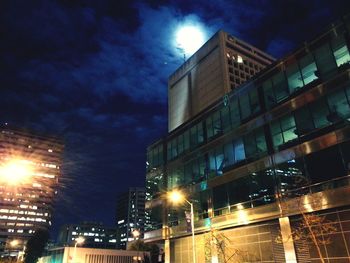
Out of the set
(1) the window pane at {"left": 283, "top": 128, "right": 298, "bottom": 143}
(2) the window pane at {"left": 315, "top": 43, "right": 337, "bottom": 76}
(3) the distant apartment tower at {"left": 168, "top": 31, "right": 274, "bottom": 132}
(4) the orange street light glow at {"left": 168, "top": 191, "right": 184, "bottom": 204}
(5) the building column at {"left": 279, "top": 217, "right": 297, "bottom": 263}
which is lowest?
(5) the building column at {"left": 279, "top": 217, "right": 297, "bottom": 263}

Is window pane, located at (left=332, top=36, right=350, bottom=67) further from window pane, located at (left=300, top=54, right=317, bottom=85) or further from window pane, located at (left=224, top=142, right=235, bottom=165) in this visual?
window pane, located at (left=224, top=142, right=235, bottom=165)

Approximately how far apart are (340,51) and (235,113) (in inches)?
509

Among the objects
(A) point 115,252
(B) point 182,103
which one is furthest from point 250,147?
(B) point 182,103

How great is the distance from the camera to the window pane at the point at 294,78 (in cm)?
3055

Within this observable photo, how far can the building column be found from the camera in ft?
89.2

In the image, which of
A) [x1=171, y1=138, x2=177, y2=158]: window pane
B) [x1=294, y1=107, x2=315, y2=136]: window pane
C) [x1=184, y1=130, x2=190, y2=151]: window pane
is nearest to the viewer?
[x1=294, y1=107, x2=315, y2=136]: window pane

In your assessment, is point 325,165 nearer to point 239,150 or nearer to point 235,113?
point 239,150

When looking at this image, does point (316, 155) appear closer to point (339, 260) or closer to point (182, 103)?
point (339, 260)

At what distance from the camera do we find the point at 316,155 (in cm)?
2711

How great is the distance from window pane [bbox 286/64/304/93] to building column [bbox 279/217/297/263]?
11841mm

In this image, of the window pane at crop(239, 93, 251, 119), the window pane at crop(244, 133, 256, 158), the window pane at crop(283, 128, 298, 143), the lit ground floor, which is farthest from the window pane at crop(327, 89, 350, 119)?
the window pane at crop(239, 93, 251, 119)

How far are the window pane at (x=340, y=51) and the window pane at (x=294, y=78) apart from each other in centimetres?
372

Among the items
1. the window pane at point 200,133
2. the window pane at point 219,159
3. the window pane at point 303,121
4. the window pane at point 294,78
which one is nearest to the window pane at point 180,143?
the window pane at point 200,133

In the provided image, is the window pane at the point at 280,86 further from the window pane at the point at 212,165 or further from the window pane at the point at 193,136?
the window pane at the point at 193,136
